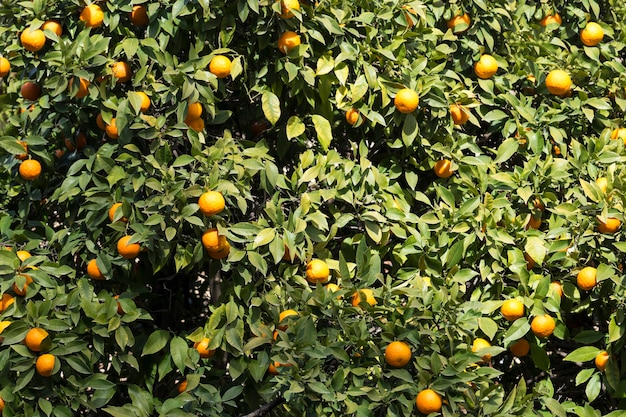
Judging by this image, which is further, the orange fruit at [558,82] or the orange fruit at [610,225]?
the orange fruit at [558,82]

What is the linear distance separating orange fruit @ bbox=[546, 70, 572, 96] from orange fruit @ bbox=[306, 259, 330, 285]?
3.20 ft

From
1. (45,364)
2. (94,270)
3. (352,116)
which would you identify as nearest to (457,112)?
(352,116)

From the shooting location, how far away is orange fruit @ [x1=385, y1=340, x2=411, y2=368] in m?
2.14

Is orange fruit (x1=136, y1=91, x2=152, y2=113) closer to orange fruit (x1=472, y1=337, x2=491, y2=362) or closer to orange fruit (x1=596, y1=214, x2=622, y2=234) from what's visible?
orange fruit (x1=472, y1=337, x2=491, y2=362)

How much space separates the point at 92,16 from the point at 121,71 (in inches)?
6.9

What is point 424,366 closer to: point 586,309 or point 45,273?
point 586,309

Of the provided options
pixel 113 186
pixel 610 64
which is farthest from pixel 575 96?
pixel 113 186

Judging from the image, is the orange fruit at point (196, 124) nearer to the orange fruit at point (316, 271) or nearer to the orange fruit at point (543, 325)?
the orange fruit at point (316, 271)

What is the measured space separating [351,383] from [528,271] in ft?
1.92

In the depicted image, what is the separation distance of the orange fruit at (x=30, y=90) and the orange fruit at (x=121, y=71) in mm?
309

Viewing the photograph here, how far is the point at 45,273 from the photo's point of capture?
236 centimetres

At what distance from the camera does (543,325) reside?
2.33 metres

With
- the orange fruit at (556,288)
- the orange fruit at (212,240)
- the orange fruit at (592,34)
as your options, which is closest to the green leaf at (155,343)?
the orange fruit at (212,240)

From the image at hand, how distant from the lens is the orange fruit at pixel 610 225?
2.34 metres
